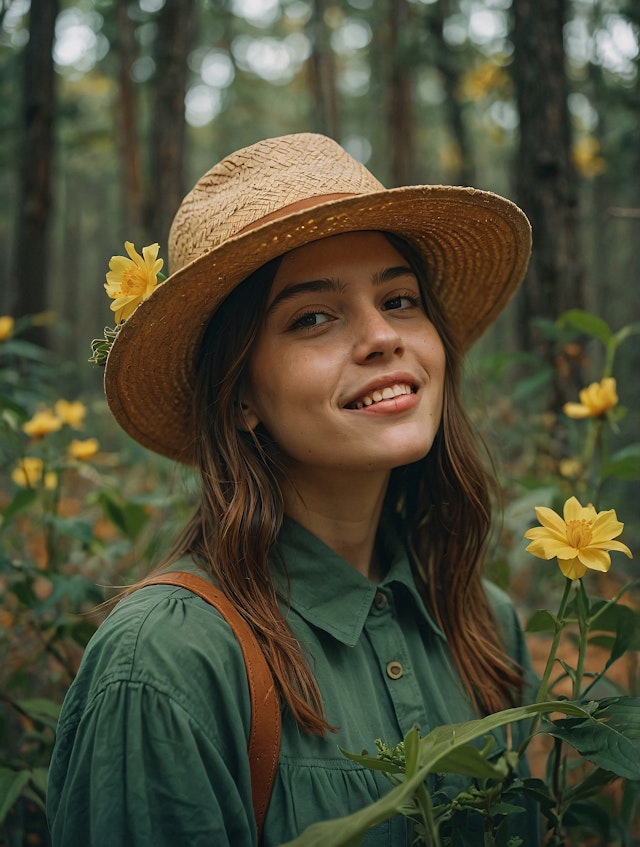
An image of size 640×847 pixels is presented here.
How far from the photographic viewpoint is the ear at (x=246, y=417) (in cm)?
177

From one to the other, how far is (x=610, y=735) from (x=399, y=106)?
7313mm

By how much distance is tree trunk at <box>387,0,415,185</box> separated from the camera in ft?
24.0

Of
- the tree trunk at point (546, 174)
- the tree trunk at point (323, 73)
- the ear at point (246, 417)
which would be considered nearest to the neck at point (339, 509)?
the ear at point (246, 417)

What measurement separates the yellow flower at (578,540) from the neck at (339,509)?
0.48m

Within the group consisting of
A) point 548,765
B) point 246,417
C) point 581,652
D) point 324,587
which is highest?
point 246,417

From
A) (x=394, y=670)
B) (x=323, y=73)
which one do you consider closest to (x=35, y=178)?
(x=323, y=73)

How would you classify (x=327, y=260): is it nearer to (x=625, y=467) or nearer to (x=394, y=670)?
(x=394, y=670)

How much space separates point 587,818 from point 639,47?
351cm

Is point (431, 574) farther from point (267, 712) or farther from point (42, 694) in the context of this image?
point (42, 694)

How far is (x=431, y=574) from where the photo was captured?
1.97 metres

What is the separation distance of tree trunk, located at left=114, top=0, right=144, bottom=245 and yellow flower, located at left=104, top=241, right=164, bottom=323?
12.7 feet

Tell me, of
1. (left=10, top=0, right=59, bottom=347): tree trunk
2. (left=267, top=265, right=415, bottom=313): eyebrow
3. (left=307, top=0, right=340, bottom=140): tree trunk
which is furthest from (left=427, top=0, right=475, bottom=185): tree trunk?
(left=267, top=265, right=415, bottom=313): eyebrow

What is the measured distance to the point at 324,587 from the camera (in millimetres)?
1702

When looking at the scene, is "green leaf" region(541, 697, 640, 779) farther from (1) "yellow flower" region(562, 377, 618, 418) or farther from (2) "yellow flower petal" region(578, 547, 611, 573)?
(1) "yellow flower" region(562, 377, 618, 418)
